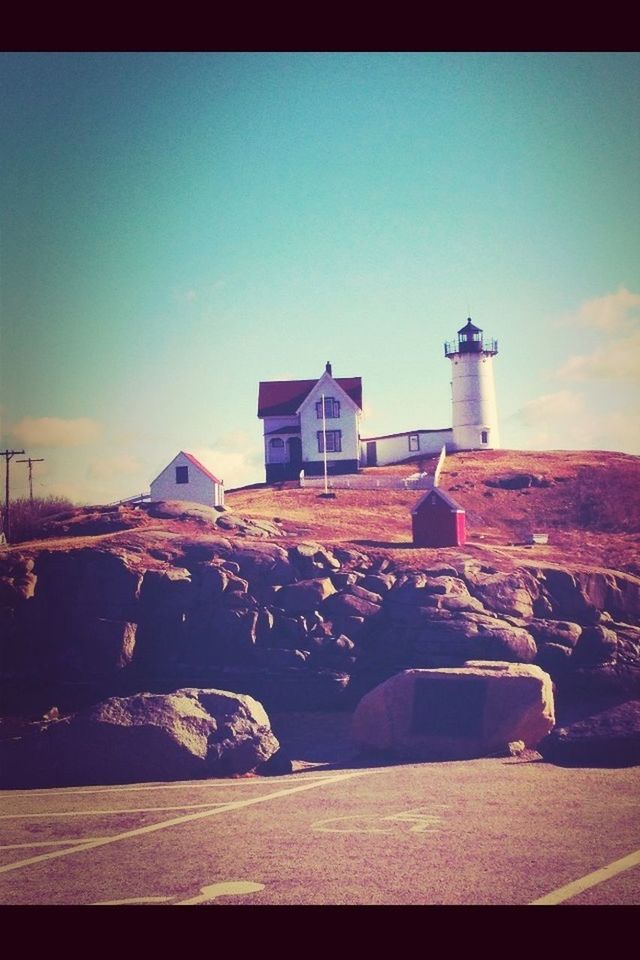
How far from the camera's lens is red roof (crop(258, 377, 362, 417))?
1417cm

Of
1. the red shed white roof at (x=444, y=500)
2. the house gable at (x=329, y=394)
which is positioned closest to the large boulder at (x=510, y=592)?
the red shed white roof at (x=444, y=500)

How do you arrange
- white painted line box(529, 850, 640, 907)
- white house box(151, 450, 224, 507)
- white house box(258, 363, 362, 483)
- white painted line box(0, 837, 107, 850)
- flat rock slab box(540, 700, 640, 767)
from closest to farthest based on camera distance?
white painted line box(529, 850, 640, 907)
white painted line box(0, 837, 107, 850)
flat rock slab box(540, 700, 640, 767)
white house box(151, 450, 224, 507)
white house box(258, 363, 362, 483)

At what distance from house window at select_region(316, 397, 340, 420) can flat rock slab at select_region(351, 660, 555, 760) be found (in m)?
5.53

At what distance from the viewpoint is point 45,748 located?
12562 mm

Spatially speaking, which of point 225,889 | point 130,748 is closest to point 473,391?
point 130,748

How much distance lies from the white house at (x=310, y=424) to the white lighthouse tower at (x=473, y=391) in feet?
5.15

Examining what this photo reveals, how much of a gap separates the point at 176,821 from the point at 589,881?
4339mm

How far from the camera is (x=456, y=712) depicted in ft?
41.3

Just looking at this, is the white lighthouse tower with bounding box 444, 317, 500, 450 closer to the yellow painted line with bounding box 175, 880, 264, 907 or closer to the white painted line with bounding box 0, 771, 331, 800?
the white painted line with bounding box 0, 771, 331, 800

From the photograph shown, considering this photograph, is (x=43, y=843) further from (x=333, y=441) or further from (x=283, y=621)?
(x=333, y=441)

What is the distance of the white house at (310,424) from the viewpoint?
1496 cm

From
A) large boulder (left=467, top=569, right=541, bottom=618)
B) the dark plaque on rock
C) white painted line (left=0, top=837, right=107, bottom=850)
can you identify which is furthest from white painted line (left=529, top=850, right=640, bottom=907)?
white painted line (left=0, top=837, right=107, bottom=850)

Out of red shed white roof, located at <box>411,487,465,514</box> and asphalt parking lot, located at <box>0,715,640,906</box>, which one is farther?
red shed white roof, located at <box>411,487,465,514</box>

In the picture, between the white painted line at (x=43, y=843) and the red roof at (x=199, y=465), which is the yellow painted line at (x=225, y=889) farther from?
the red roof at (x=199, y=465)
